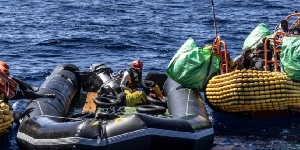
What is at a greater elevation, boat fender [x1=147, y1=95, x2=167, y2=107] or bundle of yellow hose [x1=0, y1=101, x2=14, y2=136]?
bundle of yellow hose [x1=0, y1=101, x2=14, y2=136]

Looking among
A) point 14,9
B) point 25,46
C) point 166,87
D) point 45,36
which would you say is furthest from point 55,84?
point 14,9

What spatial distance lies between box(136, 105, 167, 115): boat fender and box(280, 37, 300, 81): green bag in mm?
2973

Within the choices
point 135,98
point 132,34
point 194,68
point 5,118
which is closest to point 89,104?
point 135,98

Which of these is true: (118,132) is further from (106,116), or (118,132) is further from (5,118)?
(5,118)

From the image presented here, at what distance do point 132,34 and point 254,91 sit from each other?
14.2 metres

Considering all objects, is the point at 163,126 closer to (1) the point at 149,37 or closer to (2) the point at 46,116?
(2) the point at 46,116

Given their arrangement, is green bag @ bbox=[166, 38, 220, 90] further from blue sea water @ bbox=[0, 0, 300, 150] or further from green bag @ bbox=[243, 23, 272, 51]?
green bag @ bbox=[243, 23, 272, 51]

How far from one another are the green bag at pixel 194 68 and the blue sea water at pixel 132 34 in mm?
1058

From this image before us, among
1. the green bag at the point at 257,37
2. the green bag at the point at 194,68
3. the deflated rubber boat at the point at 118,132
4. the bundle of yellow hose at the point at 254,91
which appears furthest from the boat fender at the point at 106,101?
the green bag at the point at 257,37

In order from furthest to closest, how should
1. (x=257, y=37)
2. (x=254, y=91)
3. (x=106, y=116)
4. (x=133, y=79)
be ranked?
1. (x=257, y=37)
2. (x=133, y=79)
3. (x=254, y=91)
4. (x=106, y=116)

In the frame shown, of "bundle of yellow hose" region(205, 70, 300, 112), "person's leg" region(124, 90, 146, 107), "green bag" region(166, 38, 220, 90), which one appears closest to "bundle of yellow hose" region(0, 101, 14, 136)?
"person's leg" region(124, 90, 146, 107)

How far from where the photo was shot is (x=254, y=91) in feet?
47.4

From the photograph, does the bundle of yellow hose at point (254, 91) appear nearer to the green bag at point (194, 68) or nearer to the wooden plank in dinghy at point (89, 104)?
the green bag at point (194, 68)

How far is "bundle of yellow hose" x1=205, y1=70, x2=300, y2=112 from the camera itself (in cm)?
1443
